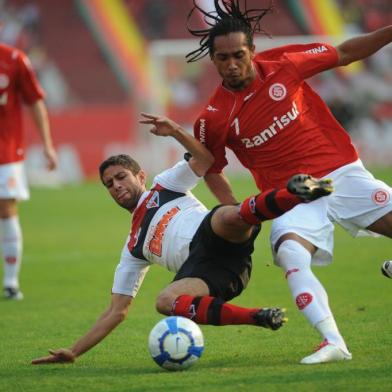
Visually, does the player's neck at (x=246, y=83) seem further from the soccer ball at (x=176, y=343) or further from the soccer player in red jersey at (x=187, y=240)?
the soccer ball at (x=176, y=343)

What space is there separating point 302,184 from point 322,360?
1042 mm

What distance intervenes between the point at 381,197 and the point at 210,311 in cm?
138

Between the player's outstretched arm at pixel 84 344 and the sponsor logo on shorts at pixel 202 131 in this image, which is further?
the sponsor logo on shorts at pixel 202 131

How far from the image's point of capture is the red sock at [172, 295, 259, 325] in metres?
5.64

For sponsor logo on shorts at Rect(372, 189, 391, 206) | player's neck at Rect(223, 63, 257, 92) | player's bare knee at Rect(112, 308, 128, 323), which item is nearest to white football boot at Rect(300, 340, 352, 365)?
sponsor logo on shorts at Rect(372, 189, 391, 206)

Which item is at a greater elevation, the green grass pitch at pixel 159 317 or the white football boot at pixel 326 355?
the white football boot at pixel 326 355

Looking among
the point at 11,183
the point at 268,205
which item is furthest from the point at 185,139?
the point at 11,183

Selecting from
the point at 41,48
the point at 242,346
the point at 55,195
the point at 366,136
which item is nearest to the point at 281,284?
the point at 242,346

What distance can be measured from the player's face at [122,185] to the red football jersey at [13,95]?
3.71 metres

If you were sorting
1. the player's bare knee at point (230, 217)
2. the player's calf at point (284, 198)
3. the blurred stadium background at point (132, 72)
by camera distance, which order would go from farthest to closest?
the blurred stadium background at point (132, 72) < the player's bare knee at point (230, 217) < the player's calf at point (284, 198)

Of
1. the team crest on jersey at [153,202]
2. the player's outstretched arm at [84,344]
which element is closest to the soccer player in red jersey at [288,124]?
the team crest on jersey at [153,202]

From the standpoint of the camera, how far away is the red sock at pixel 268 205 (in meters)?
5.41

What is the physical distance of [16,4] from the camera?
33719 mm

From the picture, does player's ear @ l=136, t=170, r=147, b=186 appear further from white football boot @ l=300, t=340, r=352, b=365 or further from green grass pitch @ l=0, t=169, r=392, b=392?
white football boot @ l=300, t=340, r=352, b=365
